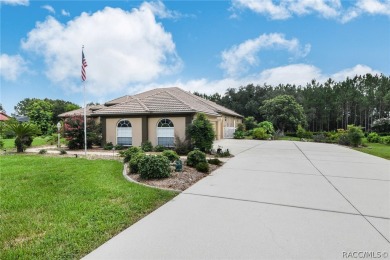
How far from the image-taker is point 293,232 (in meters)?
3.82

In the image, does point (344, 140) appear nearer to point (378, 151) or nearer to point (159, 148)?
point (378, 151)

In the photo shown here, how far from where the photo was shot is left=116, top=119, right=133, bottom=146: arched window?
54.4 feet

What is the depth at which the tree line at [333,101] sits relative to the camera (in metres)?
45.4

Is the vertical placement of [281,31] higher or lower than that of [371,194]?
higher

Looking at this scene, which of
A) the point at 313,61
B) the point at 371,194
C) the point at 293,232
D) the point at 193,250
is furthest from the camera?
the point at 313,61

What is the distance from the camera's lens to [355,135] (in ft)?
64.4

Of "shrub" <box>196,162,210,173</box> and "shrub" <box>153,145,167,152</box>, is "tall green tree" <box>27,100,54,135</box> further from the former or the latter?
"shrub" <box>196,162,210,173</box>

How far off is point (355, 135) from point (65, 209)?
23.0 metres

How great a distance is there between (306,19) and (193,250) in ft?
55.2

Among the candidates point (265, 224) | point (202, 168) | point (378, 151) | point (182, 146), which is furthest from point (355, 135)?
point (265, 224)

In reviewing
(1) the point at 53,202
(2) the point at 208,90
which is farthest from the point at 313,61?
(2) the point at 208,90

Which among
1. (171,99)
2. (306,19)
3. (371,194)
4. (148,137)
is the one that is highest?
(306,19)

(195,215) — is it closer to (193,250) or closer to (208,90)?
(193,250)

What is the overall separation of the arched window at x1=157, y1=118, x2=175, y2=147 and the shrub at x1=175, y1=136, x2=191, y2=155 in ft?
2.64
